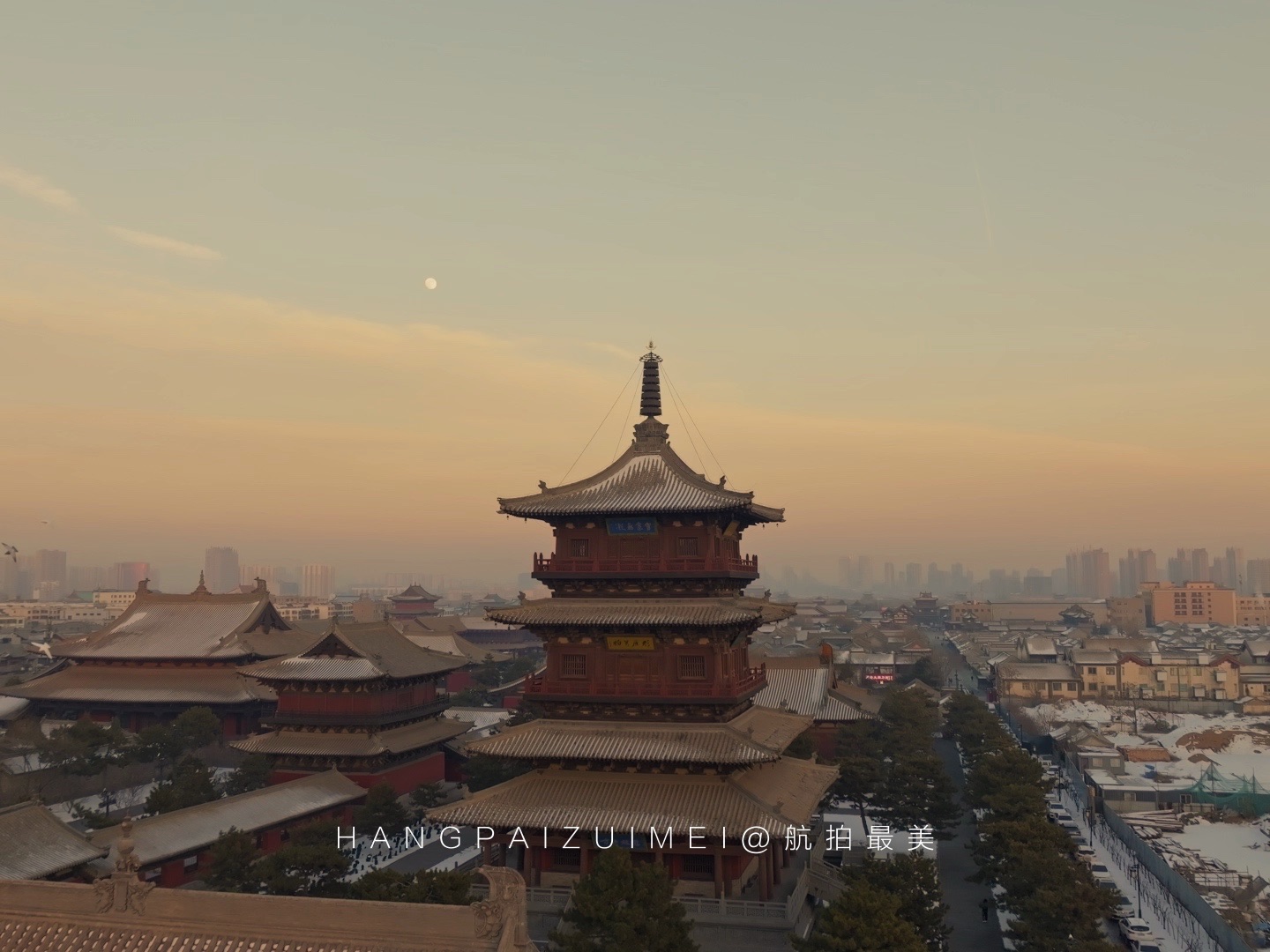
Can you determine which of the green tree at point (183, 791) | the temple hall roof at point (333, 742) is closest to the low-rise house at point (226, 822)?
the green tree at point (183, 791)

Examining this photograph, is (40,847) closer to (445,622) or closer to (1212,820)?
(1212,820)

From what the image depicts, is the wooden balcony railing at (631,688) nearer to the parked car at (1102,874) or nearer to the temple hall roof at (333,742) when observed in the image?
the temple hall roof at (333,742)

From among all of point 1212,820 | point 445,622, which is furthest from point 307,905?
point 445,622

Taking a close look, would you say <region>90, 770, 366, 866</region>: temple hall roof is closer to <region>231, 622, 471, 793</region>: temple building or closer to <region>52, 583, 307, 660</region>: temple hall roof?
<region>231, 622, 471, 793</region>: temple building

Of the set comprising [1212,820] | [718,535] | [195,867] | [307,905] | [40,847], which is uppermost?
[718,535]

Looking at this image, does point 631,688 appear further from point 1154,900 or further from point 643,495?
point 1154,900

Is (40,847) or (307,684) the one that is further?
(307,684)
